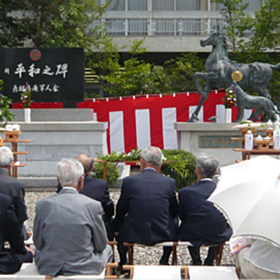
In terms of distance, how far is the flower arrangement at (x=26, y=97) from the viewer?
1113cm

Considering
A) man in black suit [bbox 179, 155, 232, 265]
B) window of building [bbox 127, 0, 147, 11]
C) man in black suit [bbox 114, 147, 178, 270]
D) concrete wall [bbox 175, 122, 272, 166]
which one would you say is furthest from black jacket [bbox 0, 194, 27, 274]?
window of building [bbox 127, 0, 147, 11]

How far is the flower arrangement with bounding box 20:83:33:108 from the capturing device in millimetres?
11133

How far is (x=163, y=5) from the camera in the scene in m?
23.6

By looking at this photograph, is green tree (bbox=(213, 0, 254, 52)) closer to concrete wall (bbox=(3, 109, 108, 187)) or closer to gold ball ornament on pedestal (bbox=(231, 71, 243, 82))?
gold ball ornament on pedestal (bbox=(231, 71, 243, 82))

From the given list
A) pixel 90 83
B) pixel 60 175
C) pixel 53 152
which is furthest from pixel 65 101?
pixel 90 83

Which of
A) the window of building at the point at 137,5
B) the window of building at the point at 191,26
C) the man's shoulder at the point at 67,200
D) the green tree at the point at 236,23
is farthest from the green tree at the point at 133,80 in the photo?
the man's shoulder at the point at 67,200

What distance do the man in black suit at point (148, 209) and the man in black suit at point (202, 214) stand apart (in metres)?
0.12

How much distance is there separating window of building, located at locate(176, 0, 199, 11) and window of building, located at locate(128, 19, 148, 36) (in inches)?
105

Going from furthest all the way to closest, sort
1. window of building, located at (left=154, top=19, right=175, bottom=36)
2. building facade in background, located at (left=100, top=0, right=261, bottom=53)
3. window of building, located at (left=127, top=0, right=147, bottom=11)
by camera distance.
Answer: window of building, located at (left=127, top=0, right=147, bottom=11) < window of building, located at (left=154, top=19, right=175, bottom=36) < building facade in background, located at (left=100, top=0, right=261, bottom=53)

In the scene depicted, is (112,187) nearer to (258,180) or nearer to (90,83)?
(258,180)

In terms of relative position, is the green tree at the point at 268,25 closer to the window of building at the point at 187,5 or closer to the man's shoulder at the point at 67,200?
the window of building at the point at 187,5

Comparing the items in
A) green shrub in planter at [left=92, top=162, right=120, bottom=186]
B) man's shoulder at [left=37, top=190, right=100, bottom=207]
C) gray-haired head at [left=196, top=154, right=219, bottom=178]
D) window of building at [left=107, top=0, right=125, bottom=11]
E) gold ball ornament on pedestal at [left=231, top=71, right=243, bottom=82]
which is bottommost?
green shrub in planter at [left=92, top=162, right=120, bottom=186]

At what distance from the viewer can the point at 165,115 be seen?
1410 cm

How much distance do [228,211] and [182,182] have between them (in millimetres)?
6071
